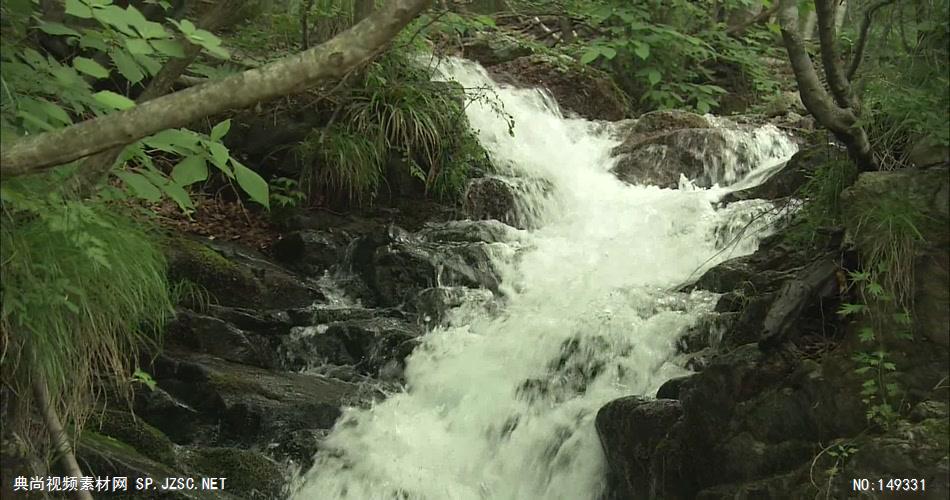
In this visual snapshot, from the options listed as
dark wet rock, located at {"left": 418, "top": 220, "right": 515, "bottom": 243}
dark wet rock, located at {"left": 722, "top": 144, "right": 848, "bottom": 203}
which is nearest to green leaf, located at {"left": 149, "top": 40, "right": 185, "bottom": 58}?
dark wet rock, located at {"left": 418, "top": 220, "right": 515, "bottom": 243}

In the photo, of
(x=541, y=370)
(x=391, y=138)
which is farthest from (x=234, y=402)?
(x=391, y=138)

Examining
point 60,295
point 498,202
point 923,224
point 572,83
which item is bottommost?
point 498,202

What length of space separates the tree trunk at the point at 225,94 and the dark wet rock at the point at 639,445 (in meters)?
2.38

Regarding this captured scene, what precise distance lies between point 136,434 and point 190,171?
1.96 m

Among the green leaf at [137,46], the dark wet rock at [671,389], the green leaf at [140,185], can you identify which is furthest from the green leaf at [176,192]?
the dark wet rock at [671,389]

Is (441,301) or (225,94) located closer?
(225,94)

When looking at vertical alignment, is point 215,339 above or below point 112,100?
below

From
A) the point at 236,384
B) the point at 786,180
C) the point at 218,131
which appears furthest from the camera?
the point at 786,180

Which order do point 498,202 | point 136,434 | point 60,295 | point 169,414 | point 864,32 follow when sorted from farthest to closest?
point 498,202, point 169,414, point 136,434, point 864,32, point 60,295

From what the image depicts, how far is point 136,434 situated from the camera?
4570 mm

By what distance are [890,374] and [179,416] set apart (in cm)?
353

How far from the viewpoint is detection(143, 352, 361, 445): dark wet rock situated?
505 centimetres

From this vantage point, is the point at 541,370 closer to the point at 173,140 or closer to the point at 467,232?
the point at 467,232

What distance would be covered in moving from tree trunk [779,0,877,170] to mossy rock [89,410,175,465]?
138 inches
